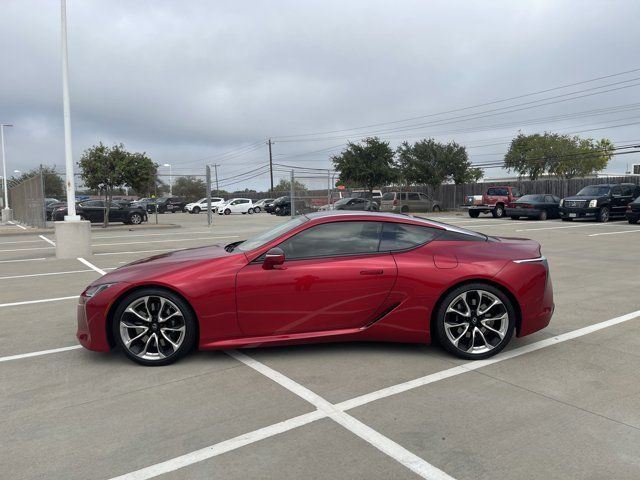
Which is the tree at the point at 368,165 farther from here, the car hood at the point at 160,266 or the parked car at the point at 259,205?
the car hood at the point at 160,266

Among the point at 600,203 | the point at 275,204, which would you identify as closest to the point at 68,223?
the point at 600,203

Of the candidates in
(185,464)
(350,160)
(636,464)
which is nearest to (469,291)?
(636,464)

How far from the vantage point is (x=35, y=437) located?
10.6 feet

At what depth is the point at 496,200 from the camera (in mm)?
28984

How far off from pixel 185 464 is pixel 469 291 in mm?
2772

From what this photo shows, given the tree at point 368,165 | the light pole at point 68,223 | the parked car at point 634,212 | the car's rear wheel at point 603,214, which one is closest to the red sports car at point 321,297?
the light pole at point 68,223

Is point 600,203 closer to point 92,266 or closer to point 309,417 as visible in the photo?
point 92,266

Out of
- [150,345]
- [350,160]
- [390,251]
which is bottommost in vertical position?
[150,345]

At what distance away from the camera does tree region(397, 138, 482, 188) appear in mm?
40312

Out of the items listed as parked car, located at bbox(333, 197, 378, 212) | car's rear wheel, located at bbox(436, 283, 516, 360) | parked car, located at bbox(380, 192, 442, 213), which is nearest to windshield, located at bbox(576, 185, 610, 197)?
parked car, located at bbox(333, 197, 378, 212)

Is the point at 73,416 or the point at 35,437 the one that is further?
the point at 73,416

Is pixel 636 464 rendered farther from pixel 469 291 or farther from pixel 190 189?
pixel 190 189

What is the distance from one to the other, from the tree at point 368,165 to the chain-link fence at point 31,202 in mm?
21668

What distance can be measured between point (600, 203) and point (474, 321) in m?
21.8
